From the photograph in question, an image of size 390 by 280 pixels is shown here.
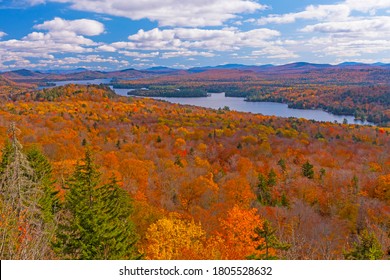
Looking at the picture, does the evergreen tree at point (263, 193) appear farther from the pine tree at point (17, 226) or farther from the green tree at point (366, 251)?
the pine tree at point (17, 226)

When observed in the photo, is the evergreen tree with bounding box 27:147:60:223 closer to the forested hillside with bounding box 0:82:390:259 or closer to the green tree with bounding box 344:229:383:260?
the forested hillside with bounding box 0:82:390:259

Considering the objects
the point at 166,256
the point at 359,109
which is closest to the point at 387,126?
the point at 359,109

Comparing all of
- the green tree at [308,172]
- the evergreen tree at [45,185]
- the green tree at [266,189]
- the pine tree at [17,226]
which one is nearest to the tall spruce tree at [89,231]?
the pine tree at [17,226]

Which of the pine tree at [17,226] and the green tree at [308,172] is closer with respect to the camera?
the pine tree at [17,226]

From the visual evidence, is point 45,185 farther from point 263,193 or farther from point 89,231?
point 263,193

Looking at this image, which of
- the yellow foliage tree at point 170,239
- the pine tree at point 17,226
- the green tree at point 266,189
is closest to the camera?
the pine tree at point 17,226

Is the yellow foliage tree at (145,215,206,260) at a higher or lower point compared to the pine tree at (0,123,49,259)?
lower

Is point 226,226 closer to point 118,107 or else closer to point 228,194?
point 228,194

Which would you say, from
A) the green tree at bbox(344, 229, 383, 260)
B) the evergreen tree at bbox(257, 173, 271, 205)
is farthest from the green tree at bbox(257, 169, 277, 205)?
the green tree at bbox(344, 229, 383, 260)
